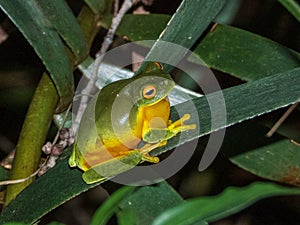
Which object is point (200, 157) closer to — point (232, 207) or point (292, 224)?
point (292, 224)

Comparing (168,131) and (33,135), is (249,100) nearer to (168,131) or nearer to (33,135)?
(168,131)

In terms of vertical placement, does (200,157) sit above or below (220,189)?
above

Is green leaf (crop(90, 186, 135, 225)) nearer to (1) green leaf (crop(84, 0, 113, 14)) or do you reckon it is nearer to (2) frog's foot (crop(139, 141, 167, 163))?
(2) frog's foot (crop(139, 141, 167, 163))

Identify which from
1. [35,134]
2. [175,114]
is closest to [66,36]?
[35,134]

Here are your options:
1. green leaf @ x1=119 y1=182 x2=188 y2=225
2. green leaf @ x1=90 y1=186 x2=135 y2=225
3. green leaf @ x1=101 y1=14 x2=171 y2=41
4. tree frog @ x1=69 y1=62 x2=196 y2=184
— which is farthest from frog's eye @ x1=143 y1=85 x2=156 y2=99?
green leaf @ x1=90 y1=186 x2=135 y2=225

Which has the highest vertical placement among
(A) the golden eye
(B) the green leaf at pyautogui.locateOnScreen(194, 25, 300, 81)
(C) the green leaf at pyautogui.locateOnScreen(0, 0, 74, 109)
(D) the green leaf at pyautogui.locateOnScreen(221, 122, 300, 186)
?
(C) the green leaf at pyautogui.locateOnScreen(0, 0, 74, 109)

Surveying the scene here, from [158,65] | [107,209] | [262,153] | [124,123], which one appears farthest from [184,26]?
[107,209]

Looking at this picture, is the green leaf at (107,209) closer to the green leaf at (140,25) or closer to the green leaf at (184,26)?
the green leaf at (184,26)
